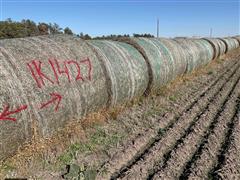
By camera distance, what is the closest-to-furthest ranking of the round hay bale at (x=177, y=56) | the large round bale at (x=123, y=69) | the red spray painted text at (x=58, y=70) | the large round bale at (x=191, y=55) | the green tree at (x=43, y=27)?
the red spray painted text at (x=58, y=70) < the large round bale at (x=123, y=69) < the round hay bale at (x=177, y=56) < the large round bale at (x=191, y=55) < the green tree at (x=43, y=27)

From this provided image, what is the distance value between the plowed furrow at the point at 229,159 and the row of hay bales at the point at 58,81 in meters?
2.61

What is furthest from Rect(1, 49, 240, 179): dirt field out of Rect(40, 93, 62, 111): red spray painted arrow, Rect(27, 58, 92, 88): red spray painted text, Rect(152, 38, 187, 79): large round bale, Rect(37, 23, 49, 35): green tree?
Rect(37, 23, 49, 35): green tree

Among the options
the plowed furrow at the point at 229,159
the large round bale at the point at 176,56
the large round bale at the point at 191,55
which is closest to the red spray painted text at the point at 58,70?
the plowed furrow at the point at 229,159

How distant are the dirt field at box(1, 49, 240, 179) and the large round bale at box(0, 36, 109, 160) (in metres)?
0.39

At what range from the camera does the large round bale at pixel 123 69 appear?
8164mm

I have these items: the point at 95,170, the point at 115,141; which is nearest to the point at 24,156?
the point at 95,170

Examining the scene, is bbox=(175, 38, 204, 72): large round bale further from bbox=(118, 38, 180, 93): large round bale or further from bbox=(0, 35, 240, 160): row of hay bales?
bbox=(0, 35, 240, 160): row of hay bales

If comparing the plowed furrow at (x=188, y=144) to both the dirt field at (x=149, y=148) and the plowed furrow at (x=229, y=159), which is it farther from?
the plowed furrow at (x=229, y=159)

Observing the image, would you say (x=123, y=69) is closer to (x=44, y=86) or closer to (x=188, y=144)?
(x=188, y=144)

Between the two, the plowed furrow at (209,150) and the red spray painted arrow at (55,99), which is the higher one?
the red spray painted arrow at (55,99)

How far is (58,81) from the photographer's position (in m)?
6.31

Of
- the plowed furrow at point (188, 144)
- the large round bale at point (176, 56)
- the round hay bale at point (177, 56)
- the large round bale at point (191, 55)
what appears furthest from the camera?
the large round bale at point (191, 55)

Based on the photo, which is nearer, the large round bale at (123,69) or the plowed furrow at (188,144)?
the plowed furrow at (188,144)

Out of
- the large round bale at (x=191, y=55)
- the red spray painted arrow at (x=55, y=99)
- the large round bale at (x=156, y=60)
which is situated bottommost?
the large round bale at (x=191, y=55)
